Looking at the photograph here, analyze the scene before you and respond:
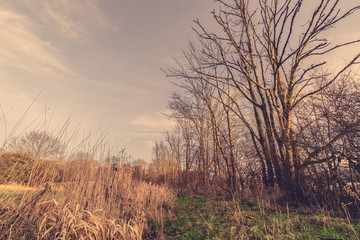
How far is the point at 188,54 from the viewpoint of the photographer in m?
9.77

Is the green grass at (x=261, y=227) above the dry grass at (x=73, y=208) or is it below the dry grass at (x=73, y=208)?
below

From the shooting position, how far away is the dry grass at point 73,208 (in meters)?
2.39

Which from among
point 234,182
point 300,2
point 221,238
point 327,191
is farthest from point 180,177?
point 300,2

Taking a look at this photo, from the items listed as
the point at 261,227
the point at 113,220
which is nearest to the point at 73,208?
the point at 113,220

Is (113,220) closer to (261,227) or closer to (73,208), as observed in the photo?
(73,208)

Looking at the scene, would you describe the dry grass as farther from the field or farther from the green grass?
the green grass

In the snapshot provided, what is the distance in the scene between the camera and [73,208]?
2799 millimetres

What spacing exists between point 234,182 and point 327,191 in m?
3.88

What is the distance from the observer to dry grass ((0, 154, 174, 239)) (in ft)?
7.86

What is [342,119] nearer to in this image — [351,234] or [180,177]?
[351,234]

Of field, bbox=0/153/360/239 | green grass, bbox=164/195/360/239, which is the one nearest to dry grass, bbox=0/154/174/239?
field, bbox=0/153/360/239

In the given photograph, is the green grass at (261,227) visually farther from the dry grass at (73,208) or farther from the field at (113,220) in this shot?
the dry grass at (73,208)

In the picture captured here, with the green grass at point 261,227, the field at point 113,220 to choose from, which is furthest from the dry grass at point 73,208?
the green grass at point 261,227

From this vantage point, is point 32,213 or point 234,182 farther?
point 234,182
